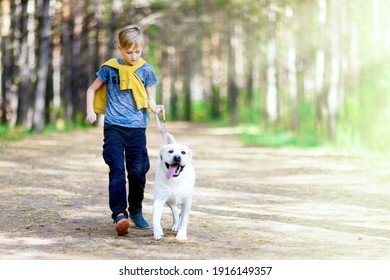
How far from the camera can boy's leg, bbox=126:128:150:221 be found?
8.09m

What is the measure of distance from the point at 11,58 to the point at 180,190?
2527cm

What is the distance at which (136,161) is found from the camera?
814 centimetres

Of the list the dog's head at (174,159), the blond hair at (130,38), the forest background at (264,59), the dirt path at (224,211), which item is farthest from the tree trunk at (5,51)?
the dog's head at (174,159)

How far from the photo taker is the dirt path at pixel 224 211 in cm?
695

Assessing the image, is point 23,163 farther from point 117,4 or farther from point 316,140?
point 117,4

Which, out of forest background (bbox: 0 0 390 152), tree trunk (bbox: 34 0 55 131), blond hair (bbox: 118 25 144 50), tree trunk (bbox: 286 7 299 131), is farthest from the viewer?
tree trunk (bbox: 286 7 299 131)

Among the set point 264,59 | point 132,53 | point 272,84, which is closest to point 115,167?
point 132,53

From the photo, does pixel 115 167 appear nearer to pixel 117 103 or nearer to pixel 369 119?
pixel 117 103

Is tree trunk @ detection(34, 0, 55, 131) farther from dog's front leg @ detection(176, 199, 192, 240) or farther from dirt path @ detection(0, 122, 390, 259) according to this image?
dog's front leg @ detection(176, 199, 192, 240)

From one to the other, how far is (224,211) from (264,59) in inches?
1548

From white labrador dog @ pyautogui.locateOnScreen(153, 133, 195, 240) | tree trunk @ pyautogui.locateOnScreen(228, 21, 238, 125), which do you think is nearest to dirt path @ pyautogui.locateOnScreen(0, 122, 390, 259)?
white labrador dog @ pyautogui.locateOnScreen(153, 133, 195, 240)

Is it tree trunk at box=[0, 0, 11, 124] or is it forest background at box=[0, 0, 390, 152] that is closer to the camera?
forest background at box=[0, 0, 390, 152]
